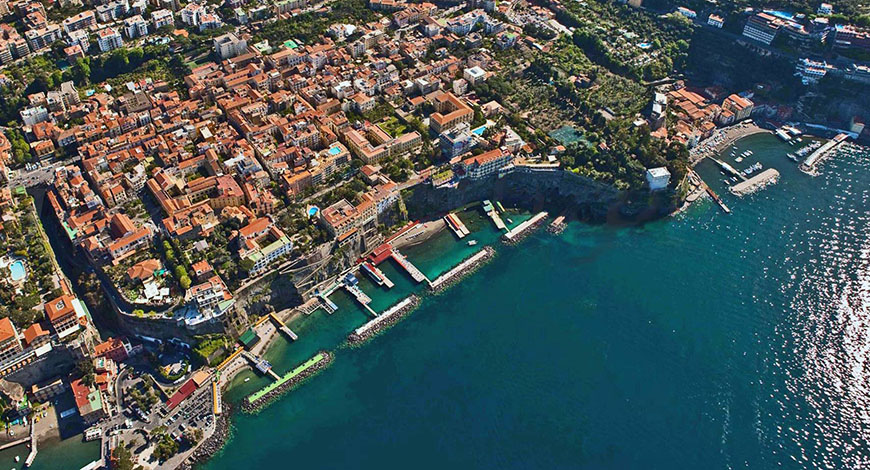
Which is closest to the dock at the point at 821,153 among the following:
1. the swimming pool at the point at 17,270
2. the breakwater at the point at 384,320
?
the breakwater at the point at 384,320

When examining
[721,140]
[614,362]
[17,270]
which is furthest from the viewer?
[721,140]

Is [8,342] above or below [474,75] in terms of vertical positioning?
below

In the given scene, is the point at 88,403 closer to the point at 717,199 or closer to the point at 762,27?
the point at 717,199

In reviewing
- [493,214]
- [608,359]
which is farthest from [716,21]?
[608,359]

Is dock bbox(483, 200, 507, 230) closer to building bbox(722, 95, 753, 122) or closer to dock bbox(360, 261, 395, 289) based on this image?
dock bbox(360, 261, 395, 289)

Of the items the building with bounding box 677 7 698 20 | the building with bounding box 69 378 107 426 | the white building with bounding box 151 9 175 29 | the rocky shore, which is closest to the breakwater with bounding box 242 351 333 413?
the rocky shore

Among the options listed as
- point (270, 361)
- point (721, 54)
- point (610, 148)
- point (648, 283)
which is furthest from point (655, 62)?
point (270, 361)

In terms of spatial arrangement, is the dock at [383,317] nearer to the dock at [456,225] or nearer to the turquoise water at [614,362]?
the turquoise water at [614,362]
